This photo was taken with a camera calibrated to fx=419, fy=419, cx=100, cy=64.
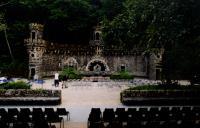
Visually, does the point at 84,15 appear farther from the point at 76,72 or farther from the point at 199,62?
the point at 199,62

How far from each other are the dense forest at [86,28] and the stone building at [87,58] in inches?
135

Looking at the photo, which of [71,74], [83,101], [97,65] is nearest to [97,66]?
[97,65]

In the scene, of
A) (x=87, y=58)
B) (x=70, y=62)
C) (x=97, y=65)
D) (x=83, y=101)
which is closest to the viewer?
(x=83, y=101)

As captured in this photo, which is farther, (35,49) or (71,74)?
(35,49)

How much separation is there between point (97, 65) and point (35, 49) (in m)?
9.59

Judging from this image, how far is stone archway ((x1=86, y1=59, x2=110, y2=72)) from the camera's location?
61906mm

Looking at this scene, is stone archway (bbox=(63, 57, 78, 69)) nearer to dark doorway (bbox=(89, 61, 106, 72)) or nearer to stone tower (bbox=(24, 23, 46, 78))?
dark doorway (bbox=(89, 61, 106, 72))

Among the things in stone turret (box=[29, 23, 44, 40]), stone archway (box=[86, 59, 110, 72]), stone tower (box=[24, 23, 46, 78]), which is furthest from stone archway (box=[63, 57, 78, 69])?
stone turret (box=[29, 23, 44, 40])

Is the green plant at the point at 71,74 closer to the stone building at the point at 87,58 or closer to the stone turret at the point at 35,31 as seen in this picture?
the stone building at the point at 87,58

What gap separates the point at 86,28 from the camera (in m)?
66.7

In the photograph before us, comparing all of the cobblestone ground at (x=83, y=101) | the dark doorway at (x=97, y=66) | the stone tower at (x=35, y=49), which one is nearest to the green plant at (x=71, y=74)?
the stone tower at (x=35, y=49)

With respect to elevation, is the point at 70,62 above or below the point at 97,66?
above

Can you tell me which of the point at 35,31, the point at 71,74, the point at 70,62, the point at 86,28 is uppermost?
the point at 86,28

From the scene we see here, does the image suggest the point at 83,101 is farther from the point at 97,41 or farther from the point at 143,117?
the point at 97,41
